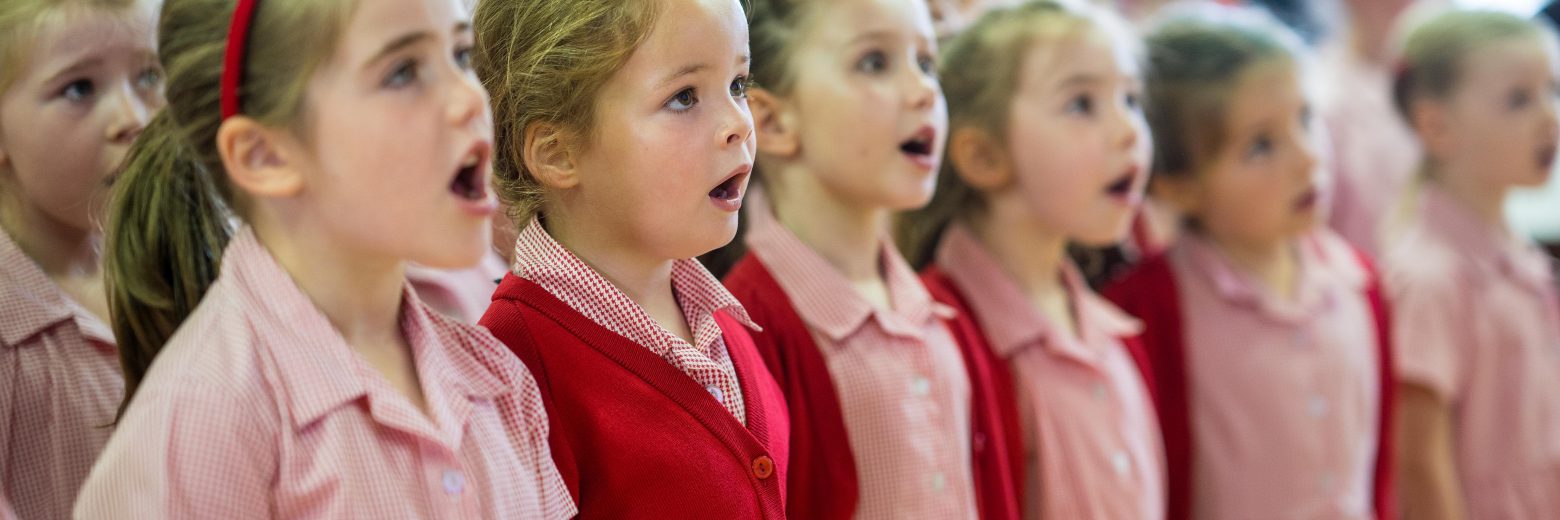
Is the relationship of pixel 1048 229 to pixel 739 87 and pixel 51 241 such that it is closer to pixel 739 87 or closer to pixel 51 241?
pixel 739 87

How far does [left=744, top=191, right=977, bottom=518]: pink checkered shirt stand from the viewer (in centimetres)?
151

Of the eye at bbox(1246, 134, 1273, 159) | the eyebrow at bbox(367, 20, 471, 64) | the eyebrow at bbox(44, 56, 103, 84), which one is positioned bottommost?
the eye at bbox(1246, 134, 1273, 159)

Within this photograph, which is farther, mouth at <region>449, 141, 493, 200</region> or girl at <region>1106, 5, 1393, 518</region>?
girl at <region>1106, 5, 1393, 518</region>

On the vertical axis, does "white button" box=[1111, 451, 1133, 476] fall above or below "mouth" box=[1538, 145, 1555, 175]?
below

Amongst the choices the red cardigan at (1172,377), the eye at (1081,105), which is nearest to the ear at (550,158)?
the eye at (1081,105)

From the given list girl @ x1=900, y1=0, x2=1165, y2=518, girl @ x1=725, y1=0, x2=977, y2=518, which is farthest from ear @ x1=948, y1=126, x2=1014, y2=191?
girl @ x1=725, y1=0, x2=977, y2=518

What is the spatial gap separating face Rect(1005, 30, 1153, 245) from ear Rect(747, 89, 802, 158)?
1.21ft

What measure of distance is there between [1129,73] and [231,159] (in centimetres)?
117

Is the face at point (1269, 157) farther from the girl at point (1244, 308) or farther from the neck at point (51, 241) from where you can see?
the neck at point (51, 241)

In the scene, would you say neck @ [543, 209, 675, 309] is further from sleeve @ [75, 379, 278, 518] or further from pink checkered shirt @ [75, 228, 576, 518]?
sleeve @ [75, 379, 278, 518]

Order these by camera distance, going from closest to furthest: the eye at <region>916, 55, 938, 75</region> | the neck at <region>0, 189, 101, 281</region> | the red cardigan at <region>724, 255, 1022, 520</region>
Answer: the neck at <region>0, 189, 101, 281</region>, the red cardigan at <region>724, 255, 1022, 520</region>, the eye at <region>916, 55, 938, 75</region>

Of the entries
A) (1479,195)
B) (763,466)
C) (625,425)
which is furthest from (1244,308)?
(625,425)

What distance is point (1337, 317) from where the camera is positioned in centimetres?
215

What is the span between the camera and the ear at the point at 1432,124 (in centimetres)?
237
